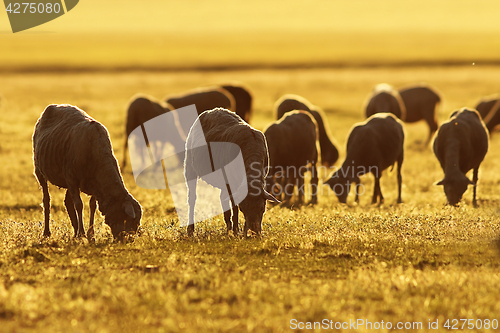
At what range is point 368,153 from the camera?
14.7 metres

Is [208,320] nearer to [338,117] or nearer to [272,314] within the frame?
[272,314]

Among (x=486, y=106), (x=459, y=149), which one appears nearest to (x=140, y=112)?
(x=459, y=149)

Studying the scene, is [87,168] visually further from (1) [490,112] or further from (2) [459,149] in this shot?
(1) [490,112]

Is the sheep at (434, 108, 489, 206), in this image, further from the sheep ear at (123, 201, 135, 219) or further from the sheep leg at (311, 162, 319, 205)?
the sheep ear at (123, 201, 135, 219)

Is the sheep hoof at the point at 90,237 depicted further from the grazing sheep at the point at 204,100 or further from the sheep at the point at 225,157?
the grazing sheep at the point at 204,100

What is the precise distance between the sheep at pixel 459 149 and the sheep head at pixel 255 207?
19.4 feet

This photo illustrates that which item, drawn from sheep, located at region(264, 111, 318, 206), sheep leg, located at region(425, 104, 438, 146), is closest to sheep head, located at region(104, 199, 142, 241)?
sheep, located at region(264, 111, 318, 206)

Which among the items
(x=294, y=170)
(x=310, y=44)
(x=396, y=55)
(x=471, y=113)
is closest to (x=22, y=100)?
(x=294, y=170)

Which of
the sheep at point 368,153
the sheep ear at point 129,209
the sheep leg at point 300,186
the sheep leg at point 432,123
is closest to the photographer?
the sheep ear at point 129,209

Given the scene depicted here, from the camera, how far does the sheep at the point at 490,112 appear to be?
2445 cm

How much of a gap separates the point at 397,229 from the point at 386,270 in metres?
2.76

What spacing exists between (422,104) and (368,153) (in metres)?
14.8

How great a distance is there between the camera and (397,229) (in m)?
10.4

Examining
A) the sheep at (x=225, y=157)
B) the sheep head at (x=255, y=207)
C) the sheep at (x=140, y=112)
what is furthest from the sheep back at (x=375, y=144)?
the sheep at (x=140, y=112)
